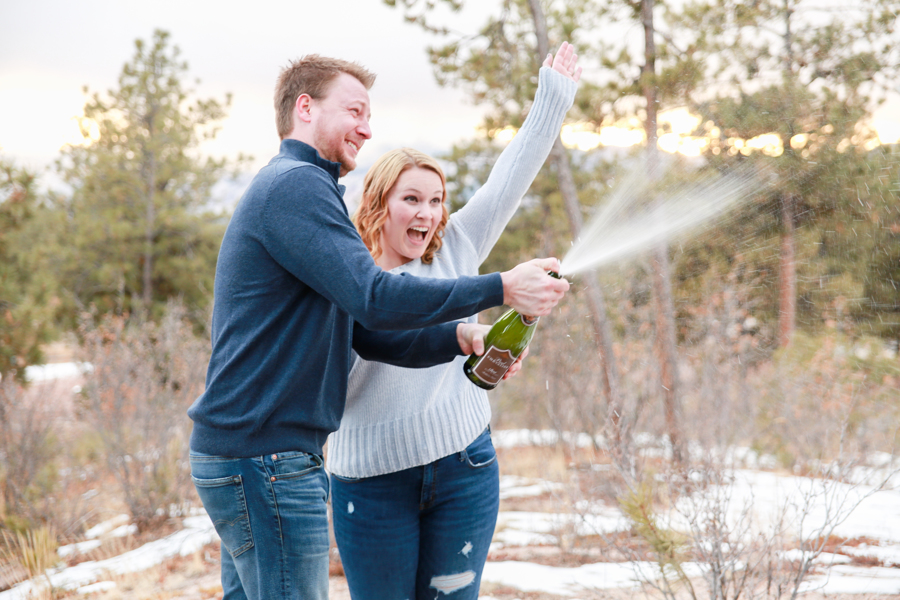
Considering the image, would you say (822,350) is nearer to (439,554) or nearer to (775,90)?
(775,90)

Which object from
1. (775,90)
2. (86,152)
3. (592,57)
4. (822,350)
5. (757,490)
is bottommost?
(757,490)

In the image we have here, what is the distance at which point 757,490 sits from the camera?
19.6ft

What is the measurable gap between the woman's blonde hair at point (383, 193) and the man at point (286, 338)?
489 millimetres

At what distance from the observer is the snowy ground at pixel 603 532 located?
3.91 metres

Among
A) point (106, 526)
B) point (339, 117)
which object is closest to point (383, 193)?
point (339, 117)

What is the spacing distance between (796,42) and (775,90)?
0.88 m

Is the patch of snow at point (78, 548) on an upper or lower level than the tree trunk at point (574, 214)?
lower

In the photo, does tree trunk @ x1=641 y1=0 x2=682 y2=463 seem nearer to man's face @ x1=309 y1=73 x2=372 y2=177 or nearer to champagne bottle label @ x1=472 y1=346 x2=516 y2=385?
champagne bottle label @ x1=472 y1=346 x2=516 y2=385

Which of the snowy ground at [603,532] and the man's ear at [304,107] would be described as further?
the snowy ground at [603,532]

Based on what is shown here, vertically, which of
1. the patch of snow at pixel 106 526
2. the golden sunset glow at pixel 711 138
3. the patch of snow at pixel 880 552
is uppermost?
the golden sunset glow at pixel 711 138

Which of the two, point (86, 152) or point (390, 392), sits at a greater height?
point (86, 152)

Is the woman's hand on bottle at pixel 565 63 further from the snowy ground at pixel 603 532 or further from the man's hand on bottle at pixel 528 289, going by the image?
the snowy ground at pixel 603 532

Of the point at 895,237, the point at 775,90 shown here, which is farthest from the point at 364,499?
the point at 895,237

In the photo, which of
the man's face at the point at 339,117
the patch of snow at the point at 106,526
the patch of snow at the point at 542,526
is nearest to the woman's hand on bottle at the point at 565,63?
the man's face at the point at 339,117
